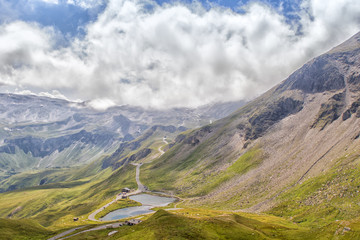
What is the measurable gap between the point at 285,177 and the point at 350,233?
388 feet

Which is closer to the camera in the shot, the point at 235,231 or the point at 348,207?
the point at 235,231

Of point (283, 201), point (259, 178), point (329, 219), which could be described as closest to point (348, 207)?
point (329, 219)

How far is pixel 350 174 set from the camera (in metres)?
126

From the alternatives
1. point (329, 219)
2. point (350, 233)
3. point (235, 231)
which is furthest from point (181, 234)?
point (329, 219)

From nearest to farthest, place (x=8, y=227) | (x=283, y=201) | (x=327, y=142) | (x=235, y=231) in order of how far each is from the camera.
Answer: (x=235, y=231) → (x=8, y=227) → (x=283, y=201) → (x=327, y=142)

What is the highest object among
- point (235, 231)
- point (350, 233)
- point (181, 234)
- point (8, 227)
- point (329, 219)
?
point (8, 227)

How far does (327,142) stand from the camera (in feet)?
622

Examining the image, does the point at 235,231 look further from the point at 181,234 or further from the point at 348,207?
the point at 348,207

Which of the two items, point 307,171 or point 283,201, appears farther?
point 307,171

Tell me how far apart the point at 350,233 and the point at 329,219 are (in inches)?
1743

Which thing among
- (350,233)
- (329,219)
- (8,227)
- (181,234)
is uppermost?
(8,227)

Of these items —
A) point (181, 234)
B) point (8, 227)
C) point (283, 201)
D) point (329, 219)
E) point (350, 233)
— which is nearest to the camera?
point (350, 233)

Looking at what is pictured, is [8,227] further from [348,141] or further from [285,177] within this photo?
[348,141]

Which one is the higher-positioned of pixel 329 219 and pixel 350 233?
pixel 350 233
